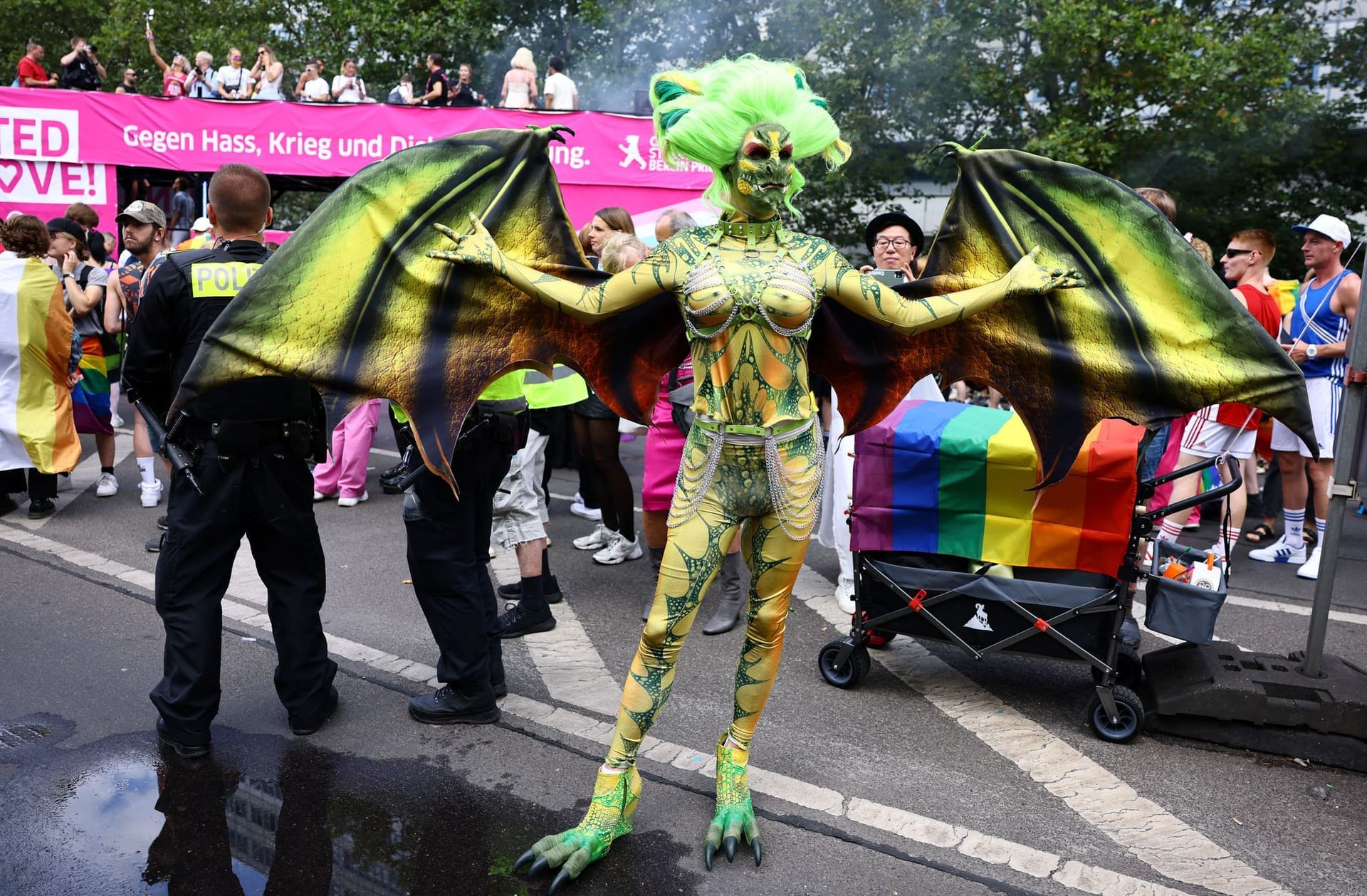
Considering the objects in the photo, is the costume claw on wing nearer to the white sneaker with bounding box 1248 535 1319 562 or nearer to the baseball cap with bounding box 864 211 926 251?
the baseball cap with bounding box 864 211 926 251

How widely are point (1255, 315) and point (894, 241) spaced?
2555 millimetres

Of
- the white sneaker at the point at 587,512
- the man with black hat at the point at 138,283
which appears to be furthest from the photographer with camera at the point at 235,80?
the white sneaker at the point at 587,512

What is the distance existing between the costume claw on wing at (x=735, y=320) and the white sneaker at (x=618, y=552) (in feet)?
9.74

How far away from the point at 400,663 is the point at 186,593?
1.16m

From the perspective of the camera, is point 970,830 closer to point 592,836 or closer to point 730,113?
point 592,836

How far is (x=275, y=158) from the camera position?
12.2 meters

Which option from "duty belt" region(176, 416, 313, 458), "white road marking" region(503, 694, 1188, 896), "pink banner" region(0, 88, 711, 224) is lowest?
"white road marking" region(503, 694, 1188, 896)

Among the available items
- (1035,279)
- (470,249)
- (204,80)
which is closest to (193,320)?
(470,249)

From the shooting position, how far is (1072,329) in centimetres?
340

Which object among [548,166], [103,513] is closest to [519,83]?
[103,513]

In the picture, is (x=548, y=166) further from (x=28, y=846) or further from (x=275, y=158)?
(x=275, y=158)

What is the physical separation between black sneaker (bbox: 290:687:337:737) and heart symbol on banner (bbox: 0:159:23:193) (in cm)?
1014

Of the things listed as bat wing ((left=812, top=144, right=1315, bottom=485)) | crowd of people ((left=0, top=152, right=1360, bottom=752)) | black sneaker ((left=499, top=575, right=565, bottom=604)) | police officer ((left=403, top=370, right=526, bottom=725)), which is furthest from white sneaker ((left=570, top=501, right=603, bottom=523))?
bat wing ((left=812, top=144, right=1315, bottom=485))

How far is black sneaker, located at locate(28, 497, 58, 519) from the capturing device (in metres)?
6.99
